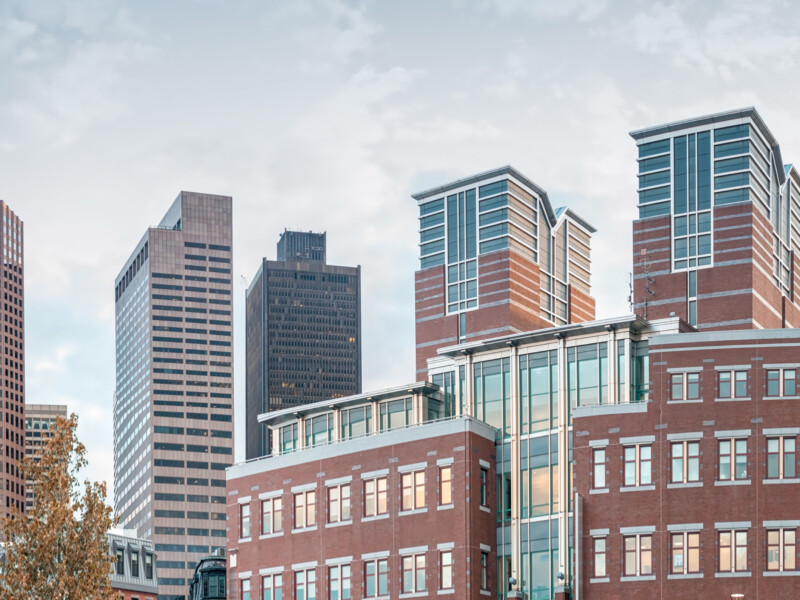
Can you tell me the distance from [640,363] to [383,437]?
1991cm

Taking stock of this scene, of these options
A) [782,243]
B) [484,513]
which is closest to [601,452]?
[484,513]

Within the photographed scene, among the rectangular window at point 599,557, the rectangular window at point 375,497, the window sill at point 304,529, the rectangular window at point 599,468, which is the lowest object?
the rectangular window at point 599,557

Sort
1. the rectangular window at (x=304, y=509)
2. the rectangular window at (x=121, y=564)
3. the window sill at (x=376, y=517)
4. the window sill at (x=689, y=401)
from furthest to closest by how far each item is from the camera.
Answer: the rectangular window at (x=121, y=564)
the rectangular window at (x=304, y=509)
the window sill at (x=376, y=517)
the window sill at (x=689, y=401)

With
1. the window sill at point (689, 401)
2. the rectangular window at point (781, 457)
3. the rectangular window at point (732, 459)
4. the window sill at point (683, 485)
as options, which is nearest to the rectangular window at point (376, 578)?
the window sill at point (683, 485)

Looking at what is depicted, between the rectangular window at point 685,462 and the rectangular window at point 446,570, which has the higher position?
the rectangular window at point 685,462

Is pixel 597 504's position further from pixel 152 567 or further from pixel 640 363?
pixel 152 567

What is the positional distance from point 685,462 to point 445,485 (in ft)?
58.0

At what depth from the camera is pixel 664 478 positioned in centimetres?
9738

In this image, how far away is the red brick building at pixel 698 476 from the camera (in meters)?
94.8

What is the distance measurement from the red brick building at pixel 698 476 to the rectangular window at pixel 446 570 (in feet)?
32.8

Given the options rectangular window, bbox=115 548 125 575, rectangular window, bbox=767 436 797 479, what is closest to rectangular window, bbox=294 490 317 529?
rectangular window, bbox=767 436 797 479

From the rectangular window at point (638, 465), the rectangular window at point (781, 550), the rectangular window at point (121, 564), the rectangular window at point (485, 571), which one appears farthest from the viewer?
the rectangular window at point (121, 564)

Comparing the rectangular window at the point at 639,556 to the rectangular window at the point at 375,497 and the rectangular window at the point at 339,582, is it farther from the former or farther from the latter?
the rectangular window at the point at 339,582

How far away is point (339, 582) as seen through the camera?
10925 centimetres
